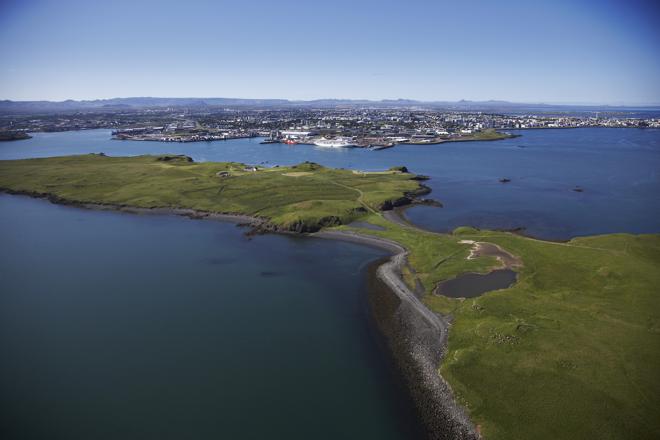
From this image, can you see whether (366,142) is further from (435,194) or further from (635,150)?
(635,150)

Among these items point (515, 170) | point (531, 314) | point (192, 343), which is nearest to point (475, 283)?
point (531, 314)

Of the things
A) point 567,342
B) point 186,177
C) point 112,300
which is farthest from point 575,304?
point 186,177

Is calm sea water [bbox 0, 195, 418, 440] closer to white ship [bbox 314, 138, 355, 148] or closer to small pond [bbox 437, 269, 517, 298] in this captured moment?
small pond [bbox 437, 269, 517, 298]

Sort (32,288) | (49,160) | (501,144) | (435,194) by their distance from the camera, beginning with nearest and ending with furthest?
1. (32,288)
2. (435,194)
3. (49,160)
4. (501,144)

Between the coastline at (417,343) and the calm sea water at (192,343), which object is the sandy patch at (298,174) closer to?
the calm sea water at (192,343)

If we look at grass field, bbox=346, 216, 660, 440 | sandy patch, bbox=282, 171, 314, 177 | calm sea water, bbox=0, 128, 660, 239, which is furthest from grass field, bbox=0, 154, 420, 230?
grass field, bbox=346, 216, 660, 440

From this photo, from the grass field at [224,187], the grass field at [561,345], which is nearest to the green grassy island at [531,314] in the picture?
the grass field at [561,345]
